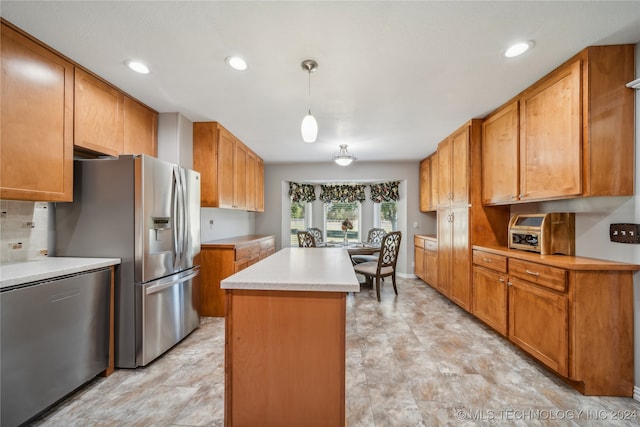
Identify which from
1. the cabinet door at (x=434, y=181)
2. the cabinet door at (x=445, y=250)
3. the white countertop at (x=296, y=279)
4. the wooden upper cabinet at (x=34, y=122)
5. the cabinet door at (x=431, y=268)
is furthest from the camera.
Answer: the cabinet door at (x=434, y=181)

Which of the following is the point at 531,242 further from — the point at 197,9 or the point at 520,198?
the point at 197,9

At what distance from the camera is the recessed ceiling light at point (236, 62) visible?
1.92 m

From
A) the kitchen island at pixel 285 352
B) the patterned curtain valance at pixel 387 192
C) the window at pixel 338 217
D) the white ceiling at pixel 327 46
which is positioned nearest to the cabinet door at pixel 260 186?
the window at pixel 338 217

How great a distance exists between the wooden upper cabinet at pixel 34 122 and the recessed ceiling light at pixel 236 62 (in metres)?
1.19

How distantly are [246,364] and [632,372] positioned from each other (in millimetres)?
2536

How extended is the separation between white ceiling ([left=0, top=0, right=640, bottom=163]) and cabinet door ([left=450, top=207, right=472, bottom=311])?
1289mm

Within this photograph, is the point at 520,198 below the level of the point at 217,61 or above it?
below

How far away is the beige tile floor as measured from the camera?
63.4 inches

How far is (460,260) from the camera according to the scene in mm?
3322

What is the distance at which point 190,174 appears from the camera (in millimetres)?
2760

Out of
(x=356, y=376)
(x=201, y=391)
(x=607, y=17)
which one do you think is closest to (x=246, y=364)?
(x=201, y=391)

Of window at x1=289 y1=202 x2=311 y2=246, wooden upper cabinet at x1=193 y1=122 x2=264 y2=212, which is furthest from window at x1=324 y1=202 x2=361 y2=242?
wooden upper cabinet at x1=193 y1=122 x2=264 y2=212

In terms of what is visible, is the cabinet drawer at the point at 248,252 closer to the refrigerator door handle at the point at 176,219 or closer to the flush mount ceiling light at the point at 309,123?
the refrigerator door handle at the point at 176,219

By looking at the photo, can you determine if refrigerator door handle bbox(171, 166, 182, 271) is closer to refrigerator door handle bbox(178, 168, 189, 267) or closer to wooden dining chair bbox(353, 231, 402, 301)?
refrigerator door handle bbox(178, 168, 189, 267)
